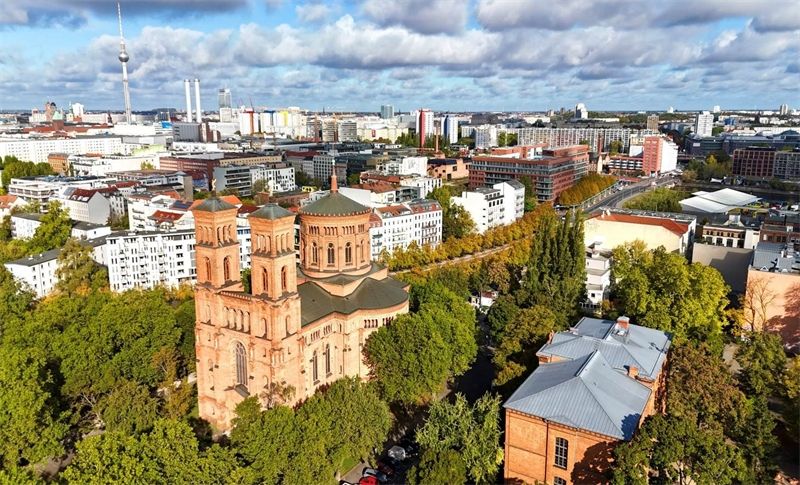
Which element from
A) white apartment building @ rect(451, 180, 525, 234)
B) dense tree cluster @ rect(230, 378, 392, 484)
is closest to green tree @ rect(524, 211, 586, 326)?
dense tree cluster @ rect(230, 378, 392, 484)

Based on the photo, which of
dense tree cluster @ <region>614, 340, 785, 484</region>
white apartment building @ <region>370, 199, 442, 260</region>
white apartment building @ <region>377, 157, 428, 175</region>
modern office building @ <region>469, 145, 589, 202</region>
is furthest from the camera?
white apartment building @ <region>377, 157, 428, 175</region>

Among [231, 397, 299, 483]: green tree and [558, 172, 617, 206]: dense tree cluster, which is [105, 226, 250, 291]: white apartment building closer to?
[231, 397, 299, 483]: green tree

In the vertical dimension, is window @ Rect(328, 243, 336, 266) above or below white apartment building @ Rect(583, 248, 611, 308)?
above

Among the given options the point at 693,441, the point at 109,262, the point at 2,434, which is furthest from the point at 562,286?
the point at 109,262

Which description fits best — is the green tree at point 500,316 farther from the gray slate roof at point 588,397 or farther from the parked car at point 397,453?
the gray slate roof at point 588,397

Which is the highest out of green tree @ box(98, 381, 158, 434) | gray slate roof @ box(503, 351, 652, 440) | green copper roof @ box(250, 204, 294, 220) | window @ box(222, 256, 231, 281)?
green copper roof @ box(250, 204, 294, 220)

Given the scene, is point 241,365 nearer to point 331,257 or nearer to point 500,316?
point 331,257

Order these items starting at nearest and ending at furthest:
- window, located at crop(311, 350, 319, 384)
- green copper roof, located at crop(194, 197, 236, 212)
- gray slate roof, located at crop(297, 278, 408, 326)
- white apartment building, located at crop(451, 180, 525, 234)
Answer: green copper roof, located at crop(194, 197, 236, 212) → window, located at crop(311, 350, 319, 384) → gray slate roof, located at crop(297, 278, 408, 326) → white apartment building, located at crop(451, 180, 525, 234)

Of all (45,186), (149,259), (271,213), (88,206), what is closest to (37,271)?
(149,259)

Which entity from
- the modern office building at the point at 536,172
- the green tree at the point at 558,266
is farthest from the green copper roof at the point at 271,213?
the modern office building at the point at 536,172
